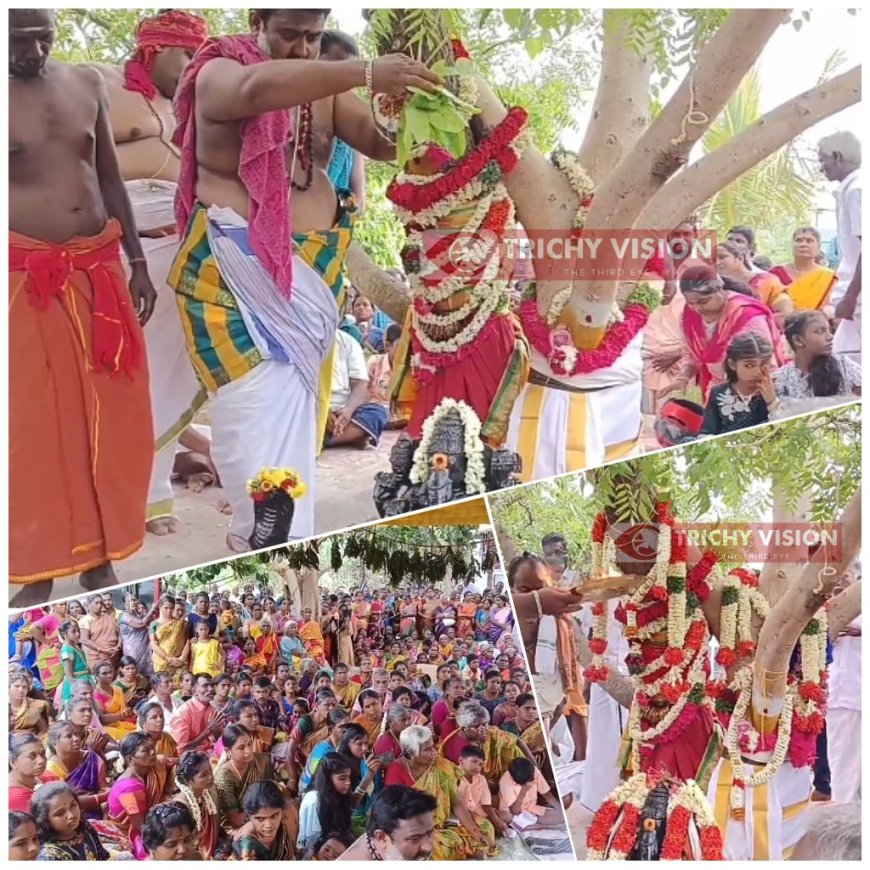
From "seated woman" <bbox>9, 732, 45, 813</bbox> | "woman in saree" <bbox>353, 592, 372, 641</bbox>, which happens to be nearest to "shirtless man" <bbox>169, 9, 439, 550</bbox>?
"woman in saree" <bbox>353, 592, 372, 641</bbox>

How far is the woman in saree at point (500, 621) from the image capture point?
3.51m

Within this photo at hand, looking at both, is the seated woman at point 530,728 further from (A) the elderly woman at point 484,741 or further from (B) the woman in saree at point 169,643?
(B) the woman in saree at point 169,643

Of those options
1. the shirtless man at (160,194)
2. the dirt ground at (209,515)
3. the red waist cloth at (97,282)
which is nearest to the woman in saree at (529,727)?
the dirt ground at (209,515)

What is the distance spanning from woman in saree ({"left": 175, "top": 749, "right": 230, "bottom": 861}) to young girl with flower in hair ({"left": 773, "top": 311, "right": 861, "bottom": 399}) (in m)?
2.17

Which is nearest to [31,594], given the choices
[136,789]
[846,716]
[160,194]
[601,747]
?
[136,789]

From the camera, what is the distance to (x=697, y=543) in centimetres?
344

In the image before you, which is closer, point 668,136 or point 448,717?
point 668,136

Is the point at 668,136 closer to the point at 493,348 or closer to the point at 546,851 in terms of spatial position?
the point at 493,348

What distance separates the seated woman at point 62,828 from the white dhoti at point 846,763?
2.33 metres

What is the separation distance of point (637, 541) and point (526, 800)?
0.91 metres

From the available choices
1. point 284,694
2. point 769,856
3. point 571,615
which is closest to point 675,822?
point 769,856

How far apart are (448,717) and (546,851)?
1.70 ft

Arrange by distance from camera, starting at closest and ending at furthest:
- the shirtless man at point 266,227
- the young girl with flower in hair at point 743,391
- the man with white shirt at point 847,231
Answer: the shirtless man at point 266,227, the man with white shirt at point 847,231, the young girl with flower in hair at point 743,391

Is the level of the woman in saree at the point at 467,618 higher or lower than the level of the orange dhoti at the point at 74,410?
lower
